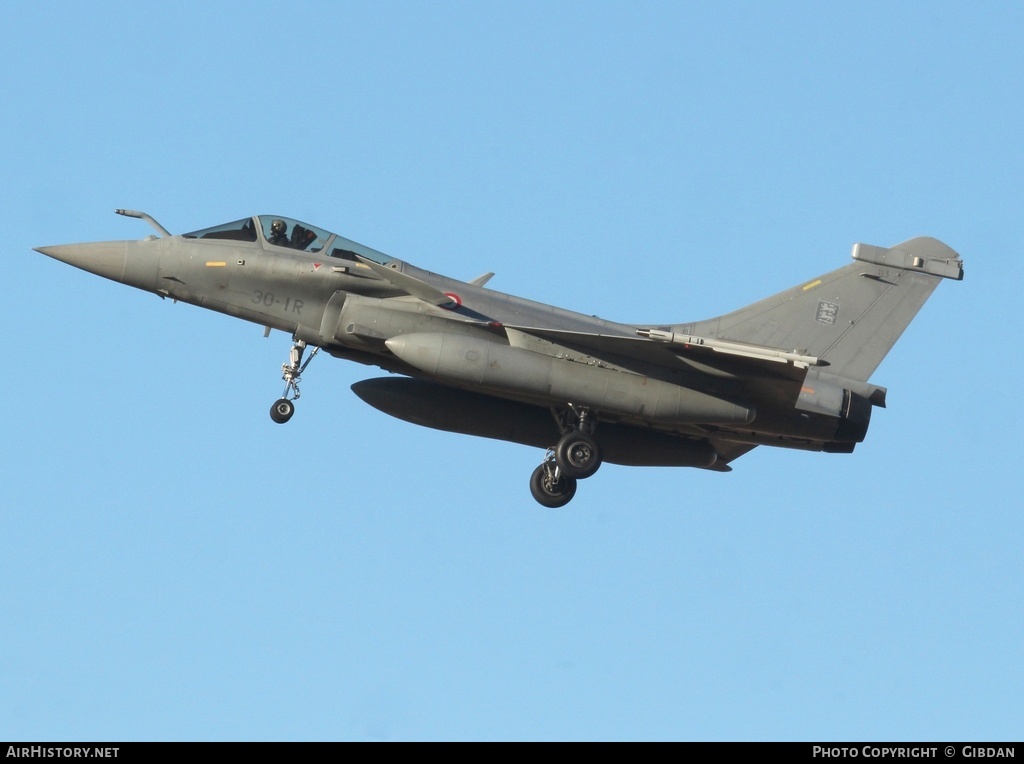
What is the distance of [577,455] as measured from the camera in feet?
57.0

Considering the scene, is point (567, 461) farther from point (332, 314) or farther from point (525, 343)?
point (332, 314)

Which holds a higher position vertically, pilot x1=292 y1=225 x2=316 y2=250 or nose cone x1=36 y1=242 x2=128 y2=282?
pilot x1=292 y1=225 x2=316 y2=250

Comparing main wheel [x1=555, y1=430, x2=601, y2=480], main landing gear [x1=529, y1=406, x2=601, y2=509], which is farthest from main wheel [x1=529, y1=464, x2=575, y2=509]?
main wheel [x1=555, y1=430, x2=601, y2=480]

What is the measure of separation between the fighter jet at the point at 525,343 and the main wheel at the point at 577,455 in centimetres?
2

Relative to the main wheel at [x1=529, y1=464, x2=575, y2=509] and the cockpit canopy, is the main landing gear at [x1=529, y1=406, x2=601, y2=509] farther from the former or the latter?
the cockpit canopy

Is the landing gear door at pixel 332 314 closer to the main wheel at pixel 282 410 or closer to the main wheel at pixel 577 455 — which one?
the main wheel at pixel 282 410

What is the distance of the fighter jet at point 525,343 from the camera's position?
55.0 feet

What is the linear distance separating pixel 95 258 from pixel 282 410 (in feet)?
10.0

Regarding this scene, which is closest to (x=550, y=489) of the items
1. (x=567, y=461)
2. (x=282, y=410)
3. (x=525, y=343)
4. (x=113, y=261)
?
(x=567, y=461)

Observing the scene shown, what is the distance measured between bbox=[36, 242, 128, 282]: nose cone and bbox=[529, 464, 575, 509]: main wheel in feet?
19.5

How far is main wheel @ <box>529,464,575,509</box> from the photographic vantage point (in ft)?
58.9

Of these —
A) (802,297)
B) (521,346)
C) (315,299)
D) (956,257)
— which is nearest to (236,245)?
(315,299)
